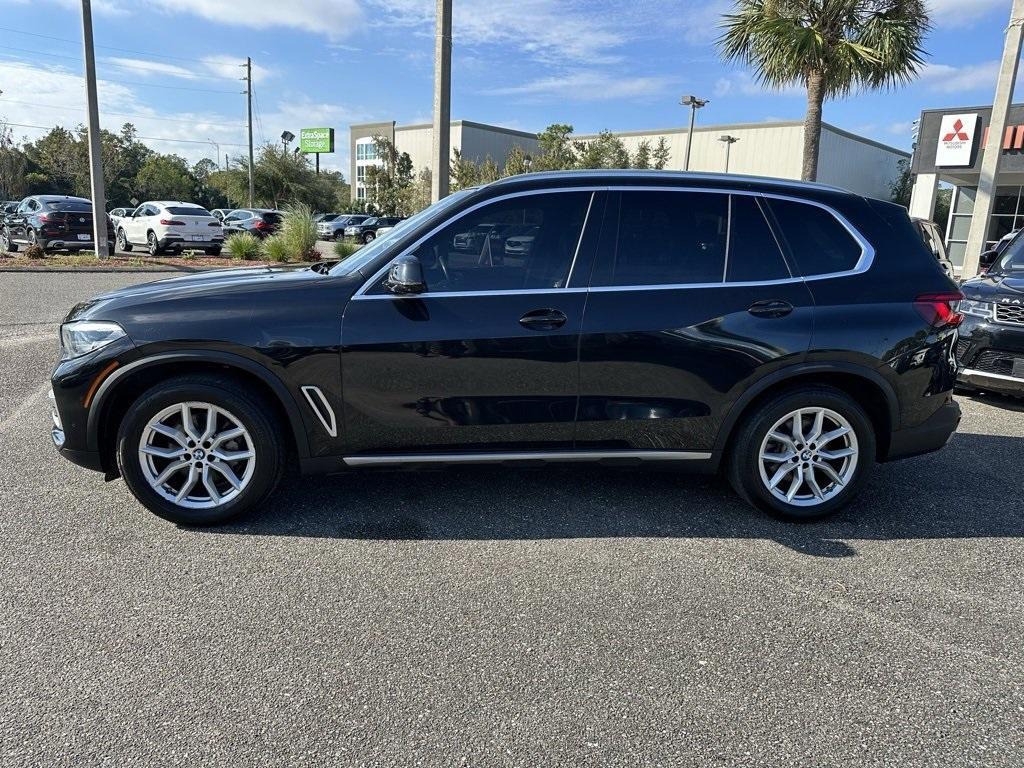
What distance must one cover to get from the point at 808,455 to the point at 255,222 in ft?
88.6

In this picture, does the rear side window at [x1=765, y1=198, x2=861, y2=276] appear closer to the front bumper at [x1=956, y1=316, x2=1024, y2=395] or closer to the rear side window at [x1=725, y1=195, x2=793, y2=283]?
the rear side window at [x1=725, y1=195, x2=793, y2=283]

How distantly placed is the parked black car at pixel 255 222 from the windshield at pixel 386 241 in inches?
784

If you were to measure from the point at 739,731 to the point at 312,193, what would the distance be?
58805mm

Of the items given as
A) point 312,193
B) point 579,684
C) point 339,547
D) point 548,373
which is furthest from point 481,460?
point 312,193

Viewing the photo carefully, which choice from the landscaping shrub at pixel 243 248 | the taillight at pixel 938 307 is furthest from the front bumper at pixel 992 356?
the landscaping shrub at pixel 243 248

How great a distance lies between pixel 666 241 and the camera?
3.90 metres

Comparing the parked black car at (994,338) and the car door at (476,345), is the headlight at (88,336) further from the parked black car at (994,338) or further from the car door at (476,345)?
the parked black car at (994,338)

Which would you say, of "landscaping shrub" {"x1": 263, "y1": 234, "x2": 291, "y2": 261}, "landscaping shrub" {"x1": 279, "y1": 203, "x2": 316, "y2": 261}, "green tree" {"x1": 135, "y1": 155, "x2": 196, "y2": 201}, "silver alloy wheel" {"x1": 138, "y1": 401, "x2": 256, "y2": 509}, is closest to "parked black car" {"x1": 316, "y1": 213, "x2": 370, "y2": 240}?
"landscaping shrub" {"x1": 279, "y1": 203, "x2": 316, "y2": 261}

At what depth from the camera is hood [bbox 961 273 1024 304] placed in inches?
255

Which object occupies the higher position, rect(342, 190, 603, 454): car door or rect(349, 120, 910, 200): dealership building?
rect(349, 120, 910, 200): dealership building

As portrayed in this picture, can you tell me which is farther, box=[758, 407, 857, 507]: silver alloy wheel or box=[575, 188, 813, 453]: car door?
box=[758, 407, 857, 507]: silver alloy wheel

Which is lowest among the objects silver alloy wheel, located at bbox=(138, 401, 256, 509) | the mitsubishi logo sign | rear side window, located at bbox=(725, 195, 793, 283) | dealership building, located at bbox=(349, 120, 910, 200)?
silver alloy wheel, located at bbox=(138, 401, 256, 509)

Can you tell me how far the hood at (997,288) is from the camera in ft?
21.2

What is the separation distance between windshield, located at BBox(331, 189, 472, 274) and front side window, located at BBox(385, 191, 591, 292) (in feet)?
0.57
